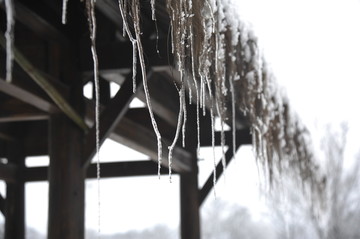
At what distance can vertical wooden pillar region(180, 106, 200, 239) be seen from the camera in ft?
17.3

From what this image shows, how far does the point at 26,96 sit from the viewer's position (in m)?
2.86

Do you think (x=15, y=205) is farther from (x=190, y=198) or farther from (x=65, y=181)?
(x=65, y=181)

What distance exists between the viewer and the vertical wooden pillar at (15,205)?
5.77m

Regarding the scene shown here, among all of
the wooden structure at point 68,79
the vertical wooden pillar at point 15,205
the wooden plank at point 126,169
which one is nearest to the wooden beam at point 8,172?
the vertical wooden pillar at point 15,205

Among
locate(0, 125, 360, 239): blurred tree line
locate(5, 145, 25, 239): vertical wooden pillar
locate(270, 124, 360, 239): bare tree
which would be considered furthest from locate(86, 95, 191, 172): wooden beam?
locate(270, 124, 360, 239): bare tree

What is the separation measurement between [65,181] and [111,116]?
0.37 meters

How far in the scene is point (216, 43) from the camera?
2.54m

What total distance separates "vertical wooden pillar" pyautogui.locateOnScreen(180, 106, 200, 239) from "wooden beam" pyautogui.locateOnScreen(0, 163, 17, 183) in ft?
4.97

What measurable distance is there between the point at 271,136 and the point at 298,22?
0.73 m

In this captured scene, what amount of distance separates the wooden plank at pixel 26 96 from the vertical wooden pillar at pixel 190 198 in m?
2.20

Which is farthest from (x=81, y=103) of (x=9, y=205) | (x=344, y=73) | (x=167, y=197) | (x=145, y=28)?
(x=167, y=197)

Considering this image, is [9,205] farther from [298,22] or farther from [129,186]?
[129,186]

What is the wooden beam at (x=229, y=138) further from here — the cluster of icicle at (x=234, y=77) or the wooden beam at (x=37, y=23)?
the wooden beam at (x=37, y=23)

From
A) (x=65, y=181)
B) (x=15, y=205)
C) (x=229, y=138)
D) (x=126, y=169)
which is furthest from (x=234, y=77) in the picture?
(x=15, y=205)
